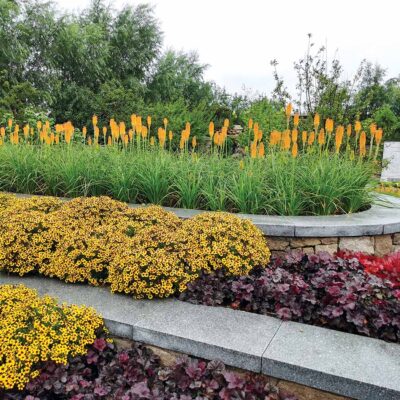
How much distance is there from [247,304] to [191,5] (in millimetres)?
6104

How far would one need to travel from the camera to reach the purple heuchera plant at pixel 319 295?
237 centimetres

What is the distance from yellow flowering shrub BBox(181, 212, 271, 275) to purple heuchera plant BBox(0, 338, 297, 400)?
Result: 77 cm

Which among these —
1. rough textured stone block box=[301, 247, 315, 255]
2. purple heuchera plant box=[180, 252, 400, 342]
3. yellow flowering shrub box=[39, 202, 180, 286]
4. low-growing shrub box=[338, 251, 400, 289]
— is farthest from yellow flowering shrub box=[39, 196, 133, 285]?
low-growing shrub box=[338, 251, 400, 289]

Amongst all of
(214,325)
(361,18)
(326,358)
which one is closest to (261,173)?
(214,325)

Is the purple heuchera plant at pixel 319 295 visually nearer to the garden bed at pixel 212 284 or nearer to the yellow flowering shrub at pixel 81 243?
the garden bed at pixel 212 284

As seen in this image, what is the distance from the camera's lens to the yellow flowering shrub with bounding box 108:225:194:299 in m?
2.70

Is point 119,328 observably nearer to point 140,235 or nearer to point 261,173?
point 140,235

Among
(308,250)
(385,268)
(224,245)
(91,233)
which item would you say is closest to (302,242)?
(308,250)

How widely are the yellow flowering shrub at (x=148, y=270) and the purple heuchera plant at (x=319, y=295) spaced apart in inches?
5.1

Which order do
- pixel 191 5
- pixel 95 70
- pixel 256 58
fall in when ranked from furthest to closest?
pixel 95 70
pixel 256 58
pixel 191 5

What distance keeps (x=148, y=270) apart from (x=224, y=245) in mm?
591

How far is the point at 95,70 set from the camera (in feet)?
71.6

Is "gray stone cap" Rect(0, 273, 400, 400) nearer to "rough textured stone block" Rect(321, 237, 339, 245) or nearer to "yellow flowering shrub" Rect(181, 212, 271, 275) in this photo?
"yellow flowering shrub" Rect(181, 212, 271, 275)

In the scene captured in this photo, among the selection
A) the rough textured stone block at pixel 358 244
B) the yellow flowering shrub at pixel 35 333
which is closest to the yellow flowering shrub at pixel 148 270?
the yellow flowering shrub at pixel 35 333
